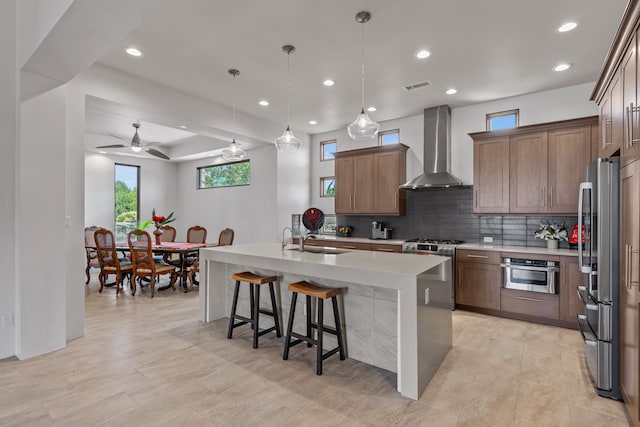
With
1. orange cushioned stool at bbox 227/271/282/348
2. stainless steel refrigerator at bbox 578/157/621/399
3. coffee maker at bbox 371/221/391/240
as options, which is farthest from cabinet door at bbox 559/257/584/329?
orange cushioned stool at bbox 227/271/282/348

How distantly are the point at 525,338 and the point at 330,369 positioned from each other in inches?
87.7

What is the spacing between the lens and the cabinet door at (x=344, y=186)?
5.98 meters

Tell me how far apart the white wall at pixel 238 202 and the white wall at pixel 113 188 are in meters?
0.26

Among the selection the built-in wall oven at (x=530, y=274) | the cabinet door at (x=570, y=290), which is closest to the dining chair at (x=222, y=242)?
the built-in wall oven at (x=530, y=274)

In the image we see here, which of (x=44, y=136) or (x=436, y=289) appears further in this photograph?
(x=44, y=136)

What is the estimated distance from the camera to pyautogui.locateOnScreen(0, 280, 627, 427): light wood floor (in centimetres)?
215

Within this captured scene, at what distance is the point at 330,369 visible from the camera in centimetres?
284

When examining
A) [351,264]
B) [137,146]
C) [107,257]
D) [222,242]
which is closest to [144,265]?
[107,257]

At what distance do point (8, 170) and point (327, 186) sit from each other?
489 cm

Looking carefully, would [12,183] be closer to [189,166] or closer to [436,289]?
[436,289]

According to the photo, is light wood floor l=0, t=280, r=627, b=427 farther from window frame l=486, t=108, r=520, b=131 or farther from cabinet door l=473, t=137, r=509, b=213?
window frame l=486, t=108, r=520, b=131

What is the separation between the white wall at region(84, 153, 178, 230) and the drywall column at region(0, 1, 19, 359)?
181 inches

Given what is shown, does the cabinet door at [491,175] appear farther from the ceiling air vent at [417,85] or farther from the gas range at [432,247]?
the ceiling air vent at [417,85]

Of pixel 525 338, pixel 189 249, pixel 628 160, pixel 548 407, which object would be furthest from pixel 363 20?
pixel 189 249
